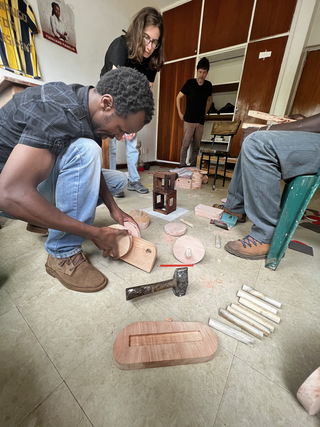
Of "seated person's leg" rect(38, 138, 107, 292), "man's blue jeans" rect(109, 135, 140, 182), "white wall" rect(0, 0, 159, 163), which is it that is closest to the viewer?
"seated person's leg" rect(38, 138, 107, 292)

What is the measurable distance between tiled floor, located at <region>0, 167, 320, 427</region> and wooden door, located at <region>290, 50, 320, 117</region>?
13.5 ft

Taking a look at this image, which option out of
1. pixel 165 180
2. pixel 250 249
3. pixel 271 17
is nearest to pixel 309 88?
pixel 271 17

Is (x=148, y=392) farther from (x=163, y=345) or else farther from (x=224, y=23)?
(x=224, y=23)

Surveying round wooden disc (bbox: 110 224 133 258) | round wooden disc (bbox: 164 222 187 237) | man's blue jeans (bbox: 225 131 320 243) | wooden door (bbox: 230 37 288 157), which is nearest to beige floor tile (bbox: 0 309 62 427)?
round wooden disc (bbox: 110 224 133 258)

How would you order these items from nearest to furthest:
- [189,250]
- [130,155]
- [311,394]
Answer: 1. [311,394]
2. [189,250]
3. [130,155]

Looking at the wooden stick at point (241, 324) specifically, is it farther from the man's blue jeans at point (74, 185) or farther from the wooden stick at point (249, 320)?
the man's blue jeans at point (74, 185)

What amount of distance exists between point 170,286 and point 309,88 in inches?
190

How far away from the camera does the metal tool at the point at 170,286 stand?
0.74 metres

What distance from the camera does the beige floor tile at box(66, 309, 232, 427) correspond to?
0.46 meters

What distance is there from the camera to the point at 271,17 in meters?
3.14

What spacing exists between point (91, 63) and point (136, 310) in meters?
3.89

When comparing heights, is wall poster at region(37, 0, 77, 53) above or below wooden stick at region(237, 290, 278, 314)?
above

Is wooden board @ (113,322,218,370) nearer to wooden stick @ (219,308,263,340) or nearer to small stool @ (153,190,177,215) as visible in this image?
wooden stick @ (219,308,263,340)

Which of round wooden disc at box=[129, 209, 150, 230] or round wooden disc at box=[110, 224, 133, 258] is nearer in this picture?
round wooden disc at box=[110, 224, 133, 258]
